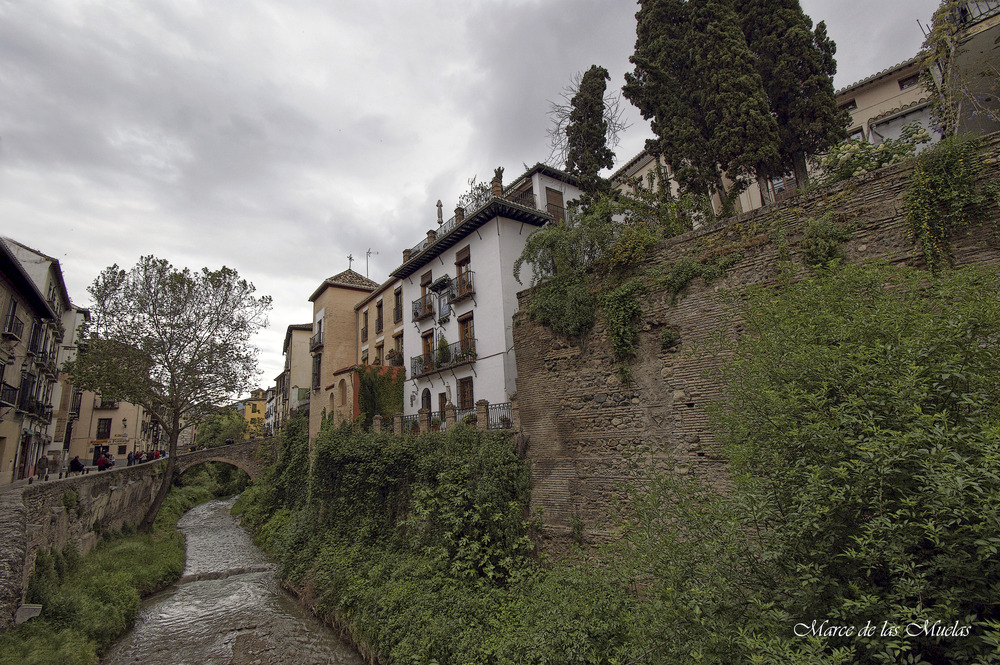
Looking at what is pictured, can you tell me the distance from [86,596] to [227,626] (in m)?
3.41

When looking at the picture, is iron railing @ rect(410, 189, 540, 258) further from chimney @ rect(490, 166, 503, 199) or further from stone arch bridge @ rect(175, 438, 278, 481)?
stone arch bridge @ rect(175, 438, 278, 481)

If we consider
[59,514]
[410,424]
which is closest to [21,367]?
[59,514]

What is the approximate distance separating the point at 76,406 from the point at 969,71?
47.0 metres

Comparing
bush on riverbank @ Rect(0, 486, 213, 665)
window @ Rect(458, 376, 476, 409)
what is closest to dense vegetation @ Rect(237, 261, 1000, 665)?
bush on riverbank @ Rect(0, 486, 213, 665)

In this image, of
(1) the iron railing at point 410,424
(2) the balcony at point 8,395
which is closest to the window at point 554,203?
(1) the iron railing at point 410,424

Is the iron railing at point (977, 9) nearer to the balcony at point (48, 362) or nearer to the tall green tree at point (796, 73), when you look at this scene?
the tall green tree at point (796, 73)

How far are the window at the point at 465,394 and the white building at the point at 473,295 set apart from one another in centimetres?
4

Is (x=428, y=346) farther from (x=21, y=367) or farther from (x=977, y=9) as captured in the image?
(x=977, y=9)

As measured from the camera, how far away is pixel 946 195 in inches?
231

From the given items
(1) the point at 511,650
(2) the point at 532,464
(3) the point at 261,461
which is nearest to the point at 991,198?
(2) the point at 532,464

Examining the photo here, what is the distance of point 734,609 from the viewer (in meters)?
4.16

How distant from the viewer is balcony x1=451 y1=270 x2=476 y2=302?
17.6 metres

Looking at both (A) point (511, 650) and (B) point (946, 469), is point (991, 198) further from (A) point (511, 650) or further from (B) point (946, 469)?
(A) point (511, 650)

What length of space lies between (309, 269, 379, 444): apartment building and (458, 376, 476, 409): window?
404 inches
